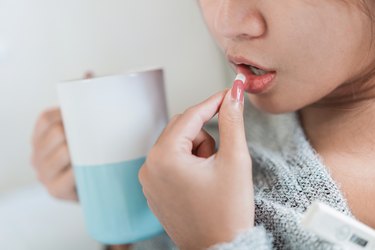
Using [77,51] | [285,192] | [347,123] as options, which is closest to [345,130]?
[347,123]

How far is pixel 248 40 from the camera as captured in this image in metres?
0.46

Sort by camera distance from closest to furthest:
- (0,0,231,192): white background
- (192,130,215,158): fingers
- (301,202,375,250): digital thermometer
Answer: (301,202,375,250): digital thermometer < (192,130,215,158): fingers < (0,0,231,192): white background

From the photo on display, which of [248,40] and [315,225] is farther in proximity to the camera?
[248,40]

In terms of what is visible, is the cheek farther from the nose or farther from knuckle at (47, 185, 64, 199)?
knuckle at (47, 185, 64, 199)

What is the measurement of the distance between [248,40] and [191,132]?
0.35ft

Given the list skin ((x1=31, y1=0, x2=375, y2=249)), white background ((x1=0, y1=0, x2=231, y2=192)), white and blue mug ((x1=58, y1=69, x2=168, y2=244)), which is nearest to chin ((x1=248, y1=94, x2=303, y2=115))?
skin ((x1=31, y1=0, x2=375, y2=249))

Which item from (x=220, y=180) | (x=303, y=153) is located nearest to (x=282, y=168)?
(x=303, y=153)

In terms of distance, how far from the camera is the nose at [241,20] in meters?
0.45

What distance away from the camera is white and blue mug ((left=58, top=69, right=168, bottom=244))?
0.49 metres

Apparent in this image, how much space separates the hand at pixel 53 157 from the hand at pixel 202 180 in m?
0.23

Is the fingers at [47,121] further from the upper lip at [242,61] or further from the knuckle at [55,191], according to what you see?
the upper lip at [242,61]

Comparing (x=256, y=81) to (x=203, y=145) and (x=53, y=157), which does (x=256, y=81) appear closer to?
(x=203, y=145)

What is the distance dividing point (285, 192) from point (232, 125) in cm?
11

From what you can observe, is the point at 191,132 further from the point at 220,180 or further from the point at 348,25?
the point at 348,25
